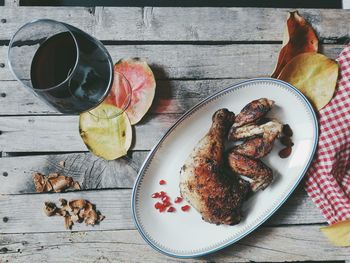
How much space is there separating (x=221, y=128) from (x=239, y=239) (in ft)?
0.78

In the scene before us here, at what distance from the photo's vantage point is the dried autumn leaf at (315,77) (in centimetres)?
110

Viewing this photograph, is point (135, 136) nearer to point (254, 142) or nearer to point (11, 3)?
point (254, 142)

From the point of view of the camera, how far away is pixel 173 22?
3.78 ft

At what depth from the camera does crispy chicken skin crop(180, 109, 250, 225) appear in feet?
3.40

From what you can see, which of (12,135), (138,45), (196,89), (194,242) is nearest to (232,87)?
(196,89)

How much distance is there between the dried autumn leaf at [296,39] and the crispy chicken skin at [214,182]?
0.59ft

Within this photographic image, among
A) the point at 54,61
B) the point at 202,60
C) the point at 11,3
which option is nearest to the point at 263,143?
the point at 202,60

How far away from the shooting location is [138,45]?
114 cm

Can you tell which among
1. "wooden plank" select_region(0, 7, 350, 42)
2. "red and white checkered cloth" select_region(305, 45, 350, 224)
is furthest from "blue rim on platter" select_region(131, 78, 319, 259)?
"wooden plank" select_region(0, 7, 350, 42)

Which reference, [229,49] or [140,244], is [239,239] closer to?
[140,244]

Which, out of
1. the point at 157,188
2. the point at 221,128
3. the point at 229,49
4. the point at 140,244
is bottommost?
the point at 140,244

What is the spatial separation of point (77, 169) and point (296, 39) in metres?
0.55

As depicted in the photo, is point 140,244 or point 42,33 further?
point 140,244

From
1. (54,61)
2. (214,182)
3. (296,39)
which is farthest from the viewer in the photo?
(296,39)
